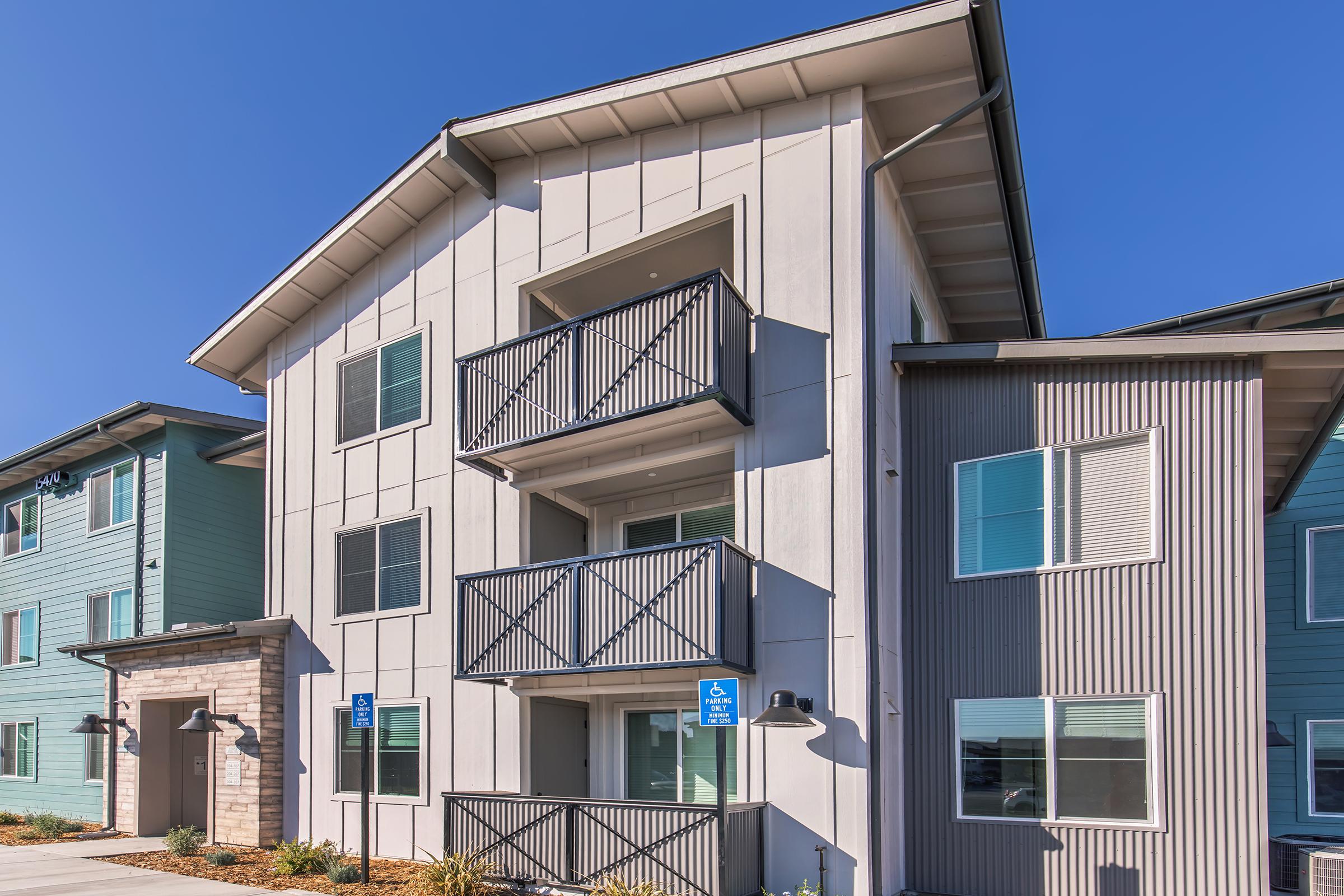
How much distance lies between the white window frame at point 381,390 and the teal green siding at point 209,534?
18.4 feet

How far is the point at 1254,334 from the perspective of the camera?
9.32 meters

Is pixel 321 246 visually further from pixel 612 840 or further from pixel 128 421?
pixel 612 840

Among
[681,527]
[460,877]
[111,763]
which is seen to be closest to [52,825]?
[111,763]

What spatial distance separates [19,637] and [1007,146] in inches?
948

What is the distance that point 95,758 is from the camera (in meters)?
19.7

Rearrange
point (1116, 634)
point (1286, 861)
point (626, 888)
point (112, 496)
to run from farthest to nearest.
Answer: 1. point (112, 496)
2. point (1286, 861)
3. point (626, 888)
4. point (1116, 634)

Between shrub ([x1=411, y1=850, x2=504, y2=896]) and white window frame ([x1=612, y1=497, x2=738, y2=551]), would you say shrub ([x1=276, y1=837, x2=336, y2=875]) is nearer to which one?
shrub ([x1=411, y1=850, x2=504, y2=896])

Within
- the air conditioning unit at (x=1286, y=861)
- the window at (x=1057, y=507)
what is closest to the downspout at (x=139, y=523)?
the window at (x=1057, y=507)

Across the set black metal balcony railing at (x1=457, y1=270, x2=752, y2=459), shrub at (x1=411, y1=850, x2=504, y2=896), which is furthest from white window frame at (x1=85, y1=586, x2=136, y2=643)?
shrub at (x1=411, y1=850, x2=504, y2=896)

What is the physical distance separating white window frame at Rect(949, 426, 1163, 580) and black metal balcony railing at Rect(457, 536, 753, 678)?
228cm

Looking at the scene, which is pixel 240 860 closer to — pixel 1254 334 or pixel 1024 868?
pixel 1024 868

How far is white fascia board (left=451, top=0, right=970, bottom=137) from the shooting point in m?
9.55

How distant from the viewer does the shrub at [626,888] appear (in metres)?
9.41

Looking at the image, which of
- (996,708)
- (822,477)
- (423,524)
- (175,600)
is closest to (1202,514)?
(996,708)
